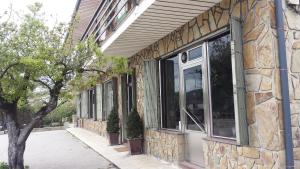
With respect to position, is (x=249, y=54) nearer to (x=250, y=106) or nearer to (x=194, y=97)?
(x=250, y=106)

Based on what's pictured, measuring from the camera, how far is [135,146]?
1096 cm

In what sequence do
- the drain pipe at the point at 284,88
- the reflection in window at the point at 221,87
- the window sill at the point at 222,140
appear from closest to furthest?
the drain pipe at the point at 284,88, the window sill at the point at 222,140, the reflection in window at the point at 221,87

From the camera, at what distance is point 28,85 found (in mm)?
8383

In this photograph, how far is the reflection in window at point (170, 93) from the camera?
910 cm

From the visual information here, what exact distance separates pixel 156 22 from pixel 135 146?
188 inches

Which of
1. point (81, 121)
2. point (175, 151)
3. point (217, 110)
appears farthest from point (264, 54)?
point (81, 121)

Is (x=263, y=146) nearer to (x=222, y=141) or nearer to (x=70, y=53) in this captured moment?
(x=222, y=141)

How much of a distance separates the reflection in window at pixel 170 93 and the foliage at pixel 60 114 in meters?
24.3

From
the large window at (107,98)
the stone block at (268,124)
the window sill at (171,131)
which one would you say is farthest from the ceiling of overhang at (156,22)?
the large window at (107,98)

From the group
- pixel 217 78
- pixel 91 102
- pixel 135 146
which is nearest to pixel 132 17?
pixel 217 78

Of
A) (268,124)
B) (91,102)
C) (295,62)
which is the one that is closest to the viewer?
(268,124)

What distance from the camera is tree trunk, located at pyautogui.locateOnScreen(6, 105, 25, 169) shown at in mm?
8562

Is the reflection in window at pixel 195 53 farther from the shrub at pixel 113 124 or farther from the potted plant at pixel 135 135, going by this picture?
the shrub at pixel 113 124

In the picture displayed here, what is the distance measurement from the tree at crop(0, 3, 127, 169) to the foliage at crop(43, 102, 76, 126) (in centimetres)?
2440
